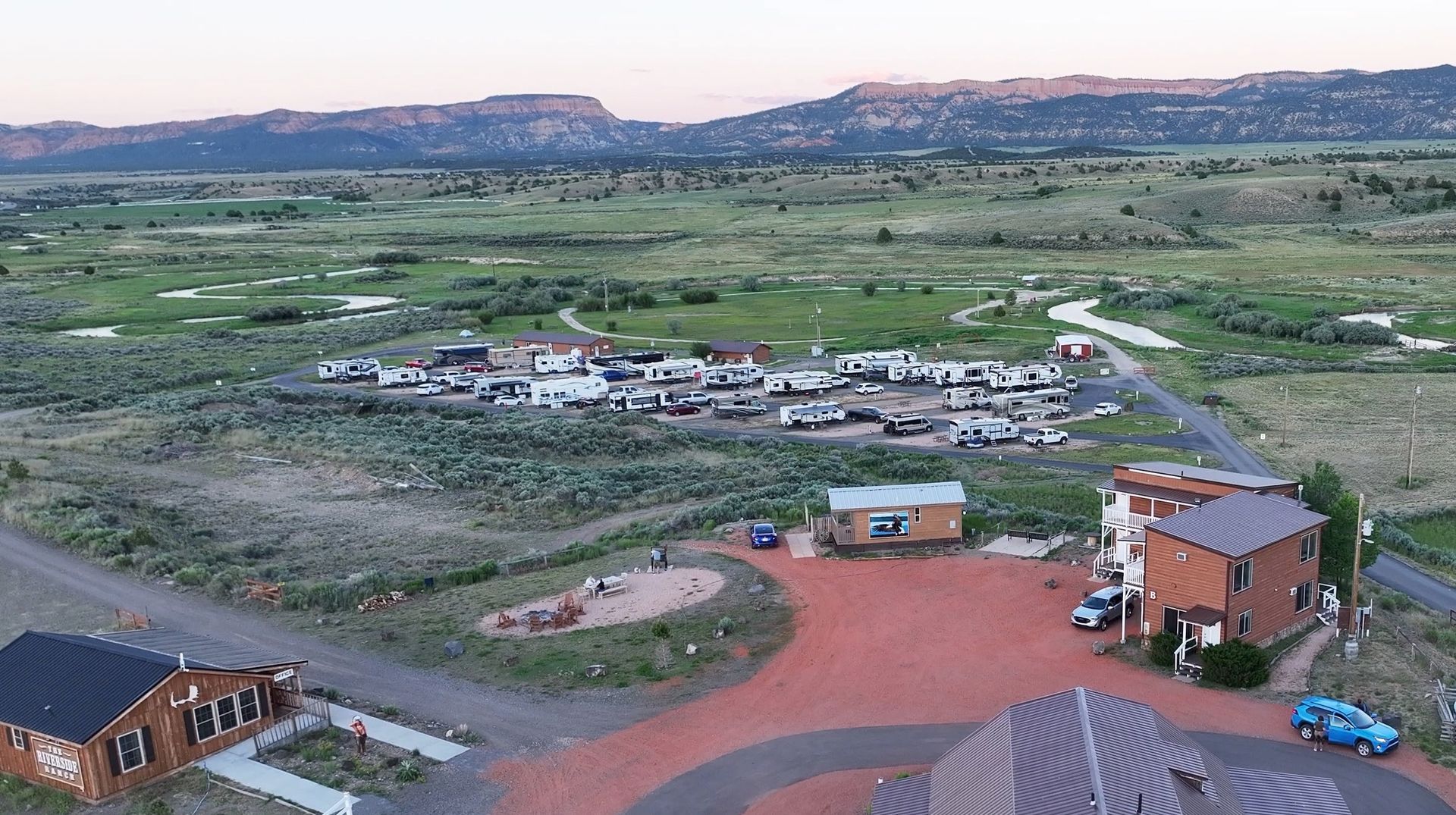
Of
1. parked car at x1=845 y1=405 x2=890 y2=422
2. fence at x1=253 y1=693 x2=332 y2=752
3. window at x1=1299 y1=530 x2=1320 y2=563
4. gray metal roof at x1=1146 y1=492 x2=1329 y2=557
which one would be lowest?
parked car at x1=845 y1=405 x2=890 y2=422

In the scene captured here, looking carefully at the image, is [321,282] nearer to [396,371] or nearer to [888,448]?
[396,371]

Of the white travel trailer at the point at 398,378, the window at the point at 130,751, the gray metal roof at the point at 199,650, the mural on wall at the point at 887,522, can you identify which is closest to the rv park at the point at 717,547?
the window at the point at 130,751

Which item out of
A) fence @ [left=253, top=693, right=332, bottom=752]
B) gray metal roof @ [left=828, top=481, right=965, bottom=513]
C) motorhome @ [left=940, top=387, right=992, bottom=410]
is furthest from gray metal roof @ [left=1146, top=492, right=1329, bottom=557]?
motorhome @ [left=940, top=387, right=992, bottom=410]

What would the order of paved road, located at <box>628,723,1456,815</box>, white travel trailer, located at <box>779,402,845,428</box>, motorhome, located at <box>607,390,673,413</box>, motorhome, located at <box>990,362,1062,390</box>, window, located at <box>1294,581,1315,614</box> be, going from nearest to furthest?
paved road, located at <box>628,723,1456,815</box>
window, located at <box>1294,581,1315,614</box>
white travel trailer, located at <box>779,402,845,428</box>
motorhome, located at <box>990,362,1062,390</box>
motorhome, located at <box>607,390,673,413</box>

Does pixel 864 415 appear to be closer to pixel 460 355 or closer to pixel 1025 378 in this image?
pixel 1025 378

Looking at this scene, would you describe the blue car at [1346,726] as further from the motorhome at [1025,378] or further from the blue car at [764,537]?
the motorhome at [1025,378]

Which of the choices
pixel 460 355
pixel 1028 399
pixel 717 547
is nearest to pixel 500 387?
pixel 460 355

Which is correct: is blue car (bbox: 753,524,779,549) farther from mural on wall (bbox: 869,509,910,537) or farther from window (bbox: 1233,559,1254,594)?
window (bbox: 1233,559,1254,594)
